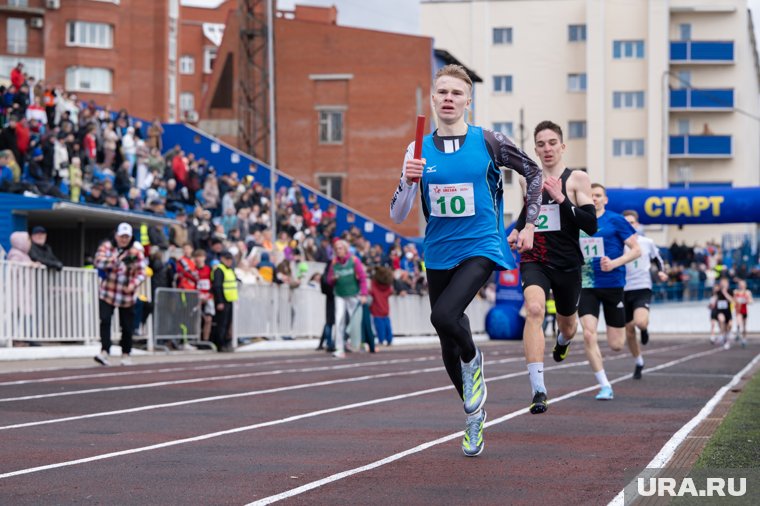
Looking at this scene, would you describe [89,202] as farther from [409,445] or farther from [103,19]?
[103,19]

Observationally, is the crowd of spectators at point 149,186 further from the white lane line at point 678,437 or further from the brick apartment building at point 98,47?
the brick apartment building at point 98,47

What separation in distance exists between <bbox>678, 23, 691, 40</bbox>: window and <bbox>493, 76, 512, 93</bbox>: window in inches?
404

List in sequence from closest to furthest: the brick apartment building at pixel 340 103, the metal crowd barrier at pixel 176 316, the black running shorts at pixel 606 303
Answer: the black running shorts at pixel 606 303 → the metal crowd barrier at pixel 176 316 → the brick apartment building at pixel 340 103

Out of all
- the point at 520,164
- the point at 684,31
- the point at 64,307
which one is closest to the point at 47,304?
the point at 64,307

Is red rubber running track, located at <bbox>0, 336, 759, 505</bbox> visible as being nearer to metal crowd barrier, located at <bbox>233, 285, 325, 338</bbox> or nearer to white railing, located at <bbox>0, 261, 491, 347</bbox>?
white railing, located at <bbox>0, 261, 491, 347</bbox>

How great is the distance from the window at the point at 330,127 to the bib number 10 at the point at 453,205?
2283 inches

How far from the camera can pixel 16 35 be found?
263ft

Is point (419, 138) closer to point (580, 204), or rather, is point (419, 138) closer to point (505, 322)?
point (580, 204)

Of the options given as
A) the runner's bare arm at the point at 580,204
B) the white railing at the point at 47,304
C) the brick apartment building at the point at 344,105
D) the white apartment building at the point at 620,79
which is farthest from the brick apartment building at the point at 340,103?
the runner's bare arm at the point at 580,204

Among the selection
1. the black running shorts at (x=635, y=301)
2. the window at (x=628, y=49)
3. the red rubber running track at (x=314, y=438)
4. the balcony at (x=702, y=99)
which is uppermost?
the window at (x=628, y=49)

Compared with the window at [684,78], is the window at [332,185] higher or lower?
lower

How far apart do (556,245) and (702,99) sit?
74136mm

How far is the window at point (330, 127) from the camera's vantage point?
67000 mm

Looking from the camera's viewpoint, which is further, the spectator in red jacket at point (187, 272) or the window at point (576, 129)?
the window at point (576, 129)
